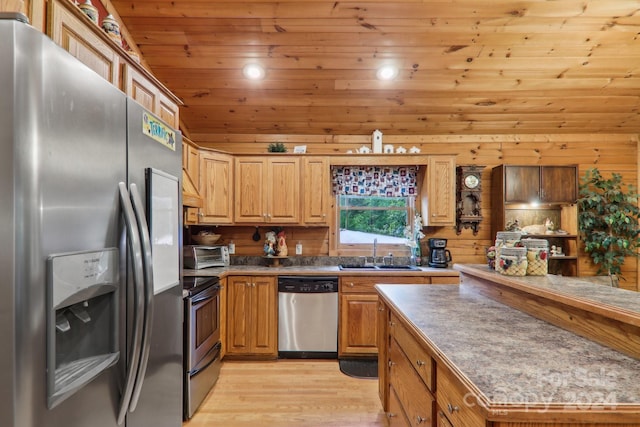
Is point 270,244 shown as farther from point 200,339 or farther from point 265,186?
point 200,339

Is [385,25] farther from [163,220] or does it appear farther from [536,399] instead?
[536,399]

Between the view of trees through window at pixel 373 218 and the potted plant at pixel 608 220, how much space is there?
6.79 ft

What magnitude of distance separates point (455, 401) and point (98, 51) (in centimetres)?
203

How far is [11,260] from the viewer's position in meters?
0.68

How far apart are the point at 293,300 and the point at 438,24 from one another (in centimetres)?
292

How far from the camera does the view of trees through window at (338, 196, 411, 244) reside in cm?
403

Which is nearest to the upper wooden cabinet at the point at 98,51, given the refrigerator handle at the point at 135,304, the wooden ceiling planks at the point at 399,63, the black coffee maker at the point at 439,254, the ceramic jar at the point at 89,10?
the ceramic jar at the point at 89,10

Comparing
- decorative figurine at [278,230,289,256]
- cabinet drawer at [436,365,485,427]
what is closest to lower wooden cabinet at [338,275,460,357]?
decorative figurine at [278,230,289,256]

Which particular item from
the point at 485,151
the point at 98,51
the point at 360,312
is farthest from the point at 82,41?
the point at 485,151

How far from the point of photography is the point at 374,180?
3.86 metres

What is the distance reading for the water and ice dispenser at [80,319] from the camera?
0.74 m

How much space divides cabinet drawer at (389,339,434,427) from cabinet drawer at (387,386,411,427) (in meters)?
0.03

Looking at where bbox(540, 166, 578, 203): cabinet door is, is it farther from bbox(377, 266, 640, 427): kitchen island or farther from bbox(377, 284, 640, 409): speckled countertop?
bbox(377, 284, 640, 409): speckled countertop

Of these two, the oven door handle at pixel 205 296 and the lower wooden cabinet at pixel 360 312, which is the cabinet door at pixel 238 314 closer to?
the oven door handle at pixel 205 296
